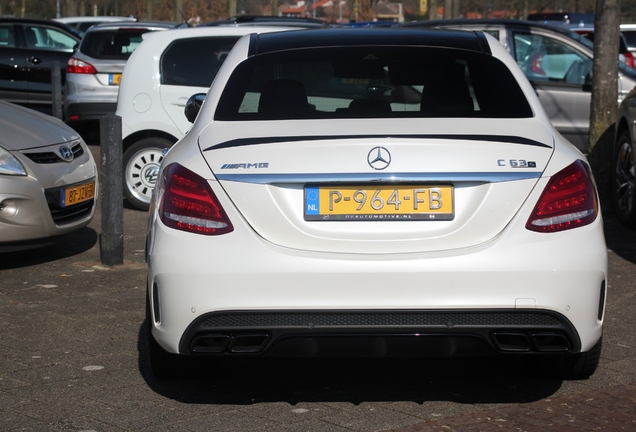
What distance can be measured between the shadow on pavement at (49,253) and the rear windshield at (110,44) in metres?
5.45

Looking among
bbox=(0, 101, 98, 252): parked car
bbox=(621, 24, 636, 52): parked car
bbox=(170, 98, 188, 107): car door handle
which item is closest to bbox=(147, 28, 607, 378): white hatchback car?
bbox=(0, 101, 98, 252): parked car

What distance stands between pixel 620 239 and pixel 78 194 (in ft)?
14.0

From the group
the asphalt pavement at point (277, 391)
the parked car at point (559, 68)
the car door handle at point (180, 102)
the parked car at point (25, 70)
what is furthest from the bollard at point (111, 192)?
the parked car at point (25, 70)

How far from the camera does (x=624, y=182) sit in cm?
879

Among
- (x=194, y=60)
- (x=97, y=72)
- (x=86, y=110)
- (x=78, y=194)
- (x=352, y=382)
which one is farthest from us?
(x=97, y=72)

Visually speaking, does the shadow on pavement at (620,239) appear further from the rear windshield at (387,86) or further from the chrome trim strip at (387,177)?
the chrome trim strip at (387,177)

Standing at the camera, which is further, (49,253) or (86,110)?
(86,110)

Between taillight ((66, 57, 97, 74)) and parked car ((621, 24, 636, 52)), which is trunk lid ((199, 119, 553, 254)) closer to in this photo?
taillight ((66, 57, 97, 74))

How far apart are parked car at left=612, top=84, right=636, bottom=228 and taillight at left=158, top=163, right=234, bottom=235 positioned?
542cm

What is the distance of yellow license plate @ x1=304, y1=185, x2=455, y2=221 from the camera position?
3.64m

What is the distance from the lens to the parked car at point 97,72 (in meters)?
13.0

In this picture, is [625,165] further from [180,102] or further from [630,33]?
[630,33]

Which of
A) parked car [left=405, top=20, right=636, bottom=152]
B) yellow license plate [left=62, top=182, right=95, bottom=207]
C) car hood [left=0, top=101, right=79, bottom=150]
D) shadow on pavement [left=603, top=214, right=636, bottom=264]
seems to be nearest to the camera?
car hood [left=0, top=101, right=79, bottom=150]

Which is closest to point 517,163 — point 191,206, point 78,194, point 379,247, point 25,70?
point 379,247
